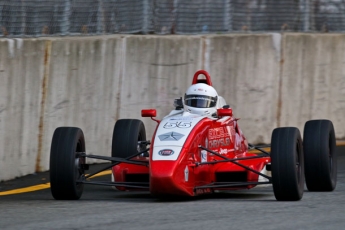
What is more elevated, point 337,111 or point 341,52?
point 341,52

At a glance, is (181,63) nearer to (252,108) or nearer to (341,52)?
(252,108)

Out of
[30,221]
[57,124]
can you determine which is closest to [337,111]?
[57,124]

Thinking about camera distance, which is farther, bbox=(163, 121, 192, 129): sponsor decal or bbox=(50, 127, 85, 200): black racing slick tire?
bbox=(163, 121, 192, 129): sponsor decal

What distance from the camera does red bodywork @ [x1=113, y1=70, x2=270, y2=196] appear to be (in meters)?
9.44

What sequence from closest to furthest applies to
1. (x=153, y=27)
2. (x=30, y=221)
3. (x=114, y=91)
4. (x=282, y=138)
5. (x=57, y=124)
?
Result: (x=30, y=221), (x=282, y=138), (x=57, y=124), (x=114, y=91), (x=153, y=27)

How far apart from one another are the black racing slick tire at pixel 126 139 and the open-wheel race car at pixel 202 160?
46cm

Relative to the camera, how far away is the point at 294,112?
15.6 m

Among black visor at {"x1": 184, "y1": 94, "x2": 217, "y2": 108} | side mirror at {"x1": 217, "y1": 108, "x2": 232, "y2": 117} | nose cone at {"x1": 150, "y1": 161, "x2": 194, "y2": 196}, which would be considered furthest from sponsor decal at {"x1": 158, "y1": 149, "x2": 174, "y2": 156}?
black visor at {"x1": 184, "y1": 94, "x2": 217, "y2": 108}

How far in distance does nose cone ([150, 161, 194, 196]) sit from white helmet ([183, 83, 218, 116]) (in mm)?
1590

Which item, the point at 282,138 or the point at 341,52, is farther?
the point at 341,52

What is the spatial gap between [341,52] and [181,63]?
2967 millimetres

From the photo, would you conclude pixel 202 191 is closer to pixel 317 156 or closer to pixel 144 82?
pixel 317 156

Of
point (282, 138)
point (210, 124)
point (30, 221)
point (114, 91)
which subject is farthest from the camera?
point (114, 91)

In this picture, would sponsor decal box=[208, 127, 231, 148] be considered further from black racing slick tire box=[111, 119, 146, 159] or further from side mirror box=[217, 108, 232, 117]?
black racing slick tire box=[111, 119, 146, 159]
